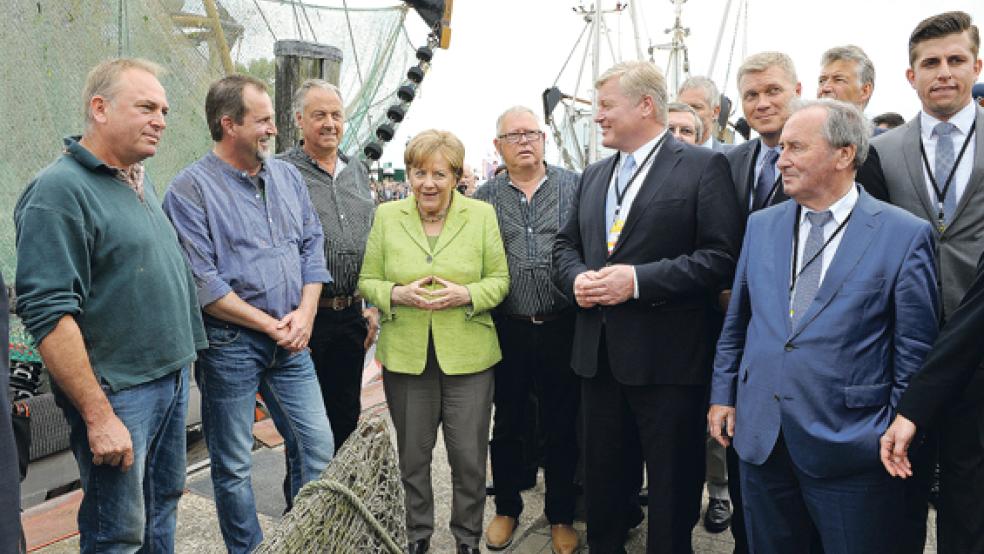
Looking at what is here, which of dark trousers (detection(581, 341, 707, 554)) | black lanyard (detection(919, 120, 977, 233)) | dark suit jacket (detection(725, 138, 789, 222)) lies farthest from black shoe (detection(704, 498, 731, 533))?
black lanyard (detection(919, 120, 977, 233))

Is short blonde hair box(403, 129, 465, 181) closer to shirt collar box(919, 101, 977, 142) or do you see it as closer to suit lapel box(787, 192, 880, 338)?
suit lapel box(787, 192, 880, 338)

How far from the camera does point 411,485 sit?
3.12m

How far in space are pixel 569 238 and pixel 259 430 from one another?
285 centimetres

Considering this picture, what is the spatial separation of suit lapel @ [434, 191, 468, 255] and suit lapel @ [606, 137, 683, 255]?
76cm

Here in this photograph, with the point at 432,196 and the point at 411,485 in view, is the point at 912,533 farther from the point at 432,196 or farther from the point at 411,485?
the point at 432,196

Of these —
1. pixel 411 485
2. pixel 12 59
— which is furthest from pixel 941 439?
pixel 12 59

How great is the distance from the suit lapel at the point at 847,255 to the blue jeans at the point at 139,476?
218 cm

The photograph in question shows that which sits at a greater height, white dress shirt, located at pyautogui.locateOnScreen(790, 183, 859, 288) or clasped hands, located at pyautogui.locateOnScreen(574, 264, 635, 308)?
white dress shirt, located at pyautogui.locateOnScreen(790, 183, 859, 288)

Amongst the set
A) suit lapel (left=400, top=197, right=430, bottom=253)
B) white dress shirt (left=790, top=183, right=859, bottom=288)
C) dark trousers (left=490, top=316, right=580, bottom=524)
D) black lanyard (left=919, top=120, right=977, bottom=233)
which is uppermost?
black lanyard (left=919, top=120, right=977, bottom=233)

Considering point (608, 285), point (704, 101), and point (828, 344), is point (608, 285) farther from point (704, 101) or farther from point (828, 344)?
point (704, 101)

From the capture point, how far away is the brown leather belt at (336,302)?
328cm

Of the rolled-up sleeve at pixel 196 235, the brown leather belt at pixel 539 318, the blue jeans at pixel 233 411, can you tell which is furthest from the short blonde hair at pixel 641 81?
the blue jeans at pixel 233 411

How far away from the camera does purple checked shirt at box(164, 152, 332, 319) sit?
2607 mm

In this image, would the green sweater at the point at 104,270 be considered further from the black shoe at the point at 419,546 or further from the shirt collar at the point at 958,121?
the shirt collar at the point at 958,121
